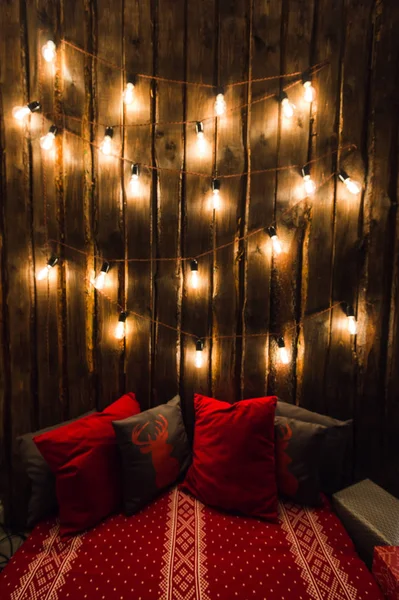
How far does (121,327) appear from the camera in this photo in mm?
1997

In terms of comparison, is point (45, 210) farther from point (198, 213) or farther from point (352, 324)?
point (352, 324)

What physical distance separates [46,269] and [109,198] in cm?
54

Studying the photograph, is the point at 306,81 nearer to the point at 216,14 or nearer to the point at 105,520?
the point at 216,14

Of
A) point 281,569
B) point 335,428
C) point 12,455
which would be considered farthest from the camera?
point 12,455

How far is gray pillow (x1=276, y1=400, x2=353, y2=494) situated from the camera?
5.86ft

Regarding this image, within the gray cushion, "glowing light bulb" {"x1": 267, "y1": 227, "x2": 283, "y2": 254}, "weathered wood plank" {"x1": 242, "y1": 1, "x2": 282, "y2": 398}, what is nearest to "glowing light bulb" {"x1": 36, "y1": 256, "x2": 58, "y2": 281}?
"weathered wood plank" {"x1": 242, "y1": 1, "x2": 282, "y2": 398}

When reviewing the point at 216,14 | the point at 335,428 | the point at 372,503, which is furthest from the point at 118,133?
the point at 372,503

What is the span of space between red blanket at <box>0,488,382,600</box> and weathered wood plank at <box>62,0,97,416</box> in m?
0.76

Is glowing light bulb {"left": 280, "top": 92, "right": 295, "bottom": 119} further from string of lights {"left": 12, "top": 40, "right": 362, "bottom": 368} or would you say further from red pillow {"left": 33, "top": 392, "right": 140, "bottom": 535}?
red pillow {"left": 33, "top": 392, "right": 140, "bottom": 535}

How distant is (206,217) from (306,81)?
85 cm

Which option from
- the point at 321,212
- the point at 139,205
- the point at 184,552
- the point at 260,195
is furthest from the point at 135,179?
the point at 184,552

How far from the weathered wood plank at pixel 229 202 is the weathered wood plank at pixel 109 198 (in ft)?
1.86

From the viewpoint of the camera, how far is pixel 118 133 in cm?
197

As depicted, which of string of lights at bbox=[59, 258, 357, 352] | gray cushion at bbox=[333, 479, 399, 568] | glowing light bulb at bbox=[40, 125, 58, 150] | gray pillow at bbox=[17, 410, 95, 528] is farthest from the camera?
string of lights at bbox=[59, 258, 357, 352]
